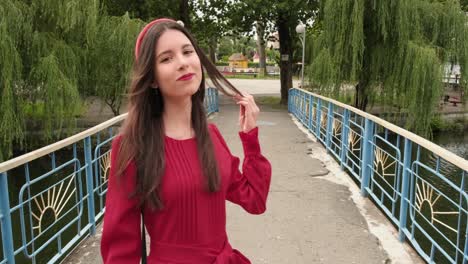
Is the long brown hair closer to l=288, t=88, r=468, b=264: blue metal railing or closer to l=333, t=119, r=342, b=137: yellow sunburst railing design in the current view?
l=288, t=88, r=468, b=264: blue metal railing

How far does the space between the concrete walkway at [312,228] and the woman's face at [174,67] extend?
2413 millimetres

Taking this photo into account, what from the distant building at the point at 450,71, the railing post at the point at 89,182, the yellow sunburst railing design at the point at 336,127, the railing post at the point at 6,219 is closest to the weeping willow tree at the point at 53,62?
the railing post at the point at 89,182

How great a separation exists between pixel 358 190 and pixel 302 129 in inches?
243

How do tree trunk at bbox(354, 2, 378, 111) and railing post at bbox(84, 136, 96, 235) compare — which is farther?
tree trunk at bbox(354, 2, 378, 111)

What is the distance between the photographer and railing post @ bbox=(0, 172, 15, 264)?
2.64 m

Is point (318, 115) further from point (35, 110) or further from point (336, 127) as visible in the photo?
point (35, 110)

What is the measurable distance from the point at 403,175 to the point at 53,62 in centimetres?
761

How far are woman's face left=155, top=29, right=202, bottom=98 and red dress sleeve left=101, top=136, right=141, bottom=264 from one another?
252mm

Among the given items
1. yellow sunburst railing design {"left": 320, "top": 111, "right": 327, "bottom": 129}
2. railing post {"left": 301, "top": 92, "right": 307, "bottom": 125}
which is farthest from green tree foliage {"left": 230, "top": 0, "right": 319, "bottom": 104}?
yellow sunburst railing design {"left": 320, "top": 111, "right": 327, "bottom": 129}

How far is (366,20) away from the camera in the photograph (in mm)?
12547

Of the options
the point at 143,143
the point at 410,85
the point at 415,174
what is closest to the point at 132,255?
the point at 143,143

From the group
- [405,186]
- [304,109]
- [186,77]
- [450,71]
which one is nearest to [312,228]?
[405,186]

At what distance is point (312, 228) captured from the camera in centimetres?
425

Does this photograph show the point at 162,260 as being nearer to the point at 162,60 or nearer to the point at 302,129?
the point at 162,60
